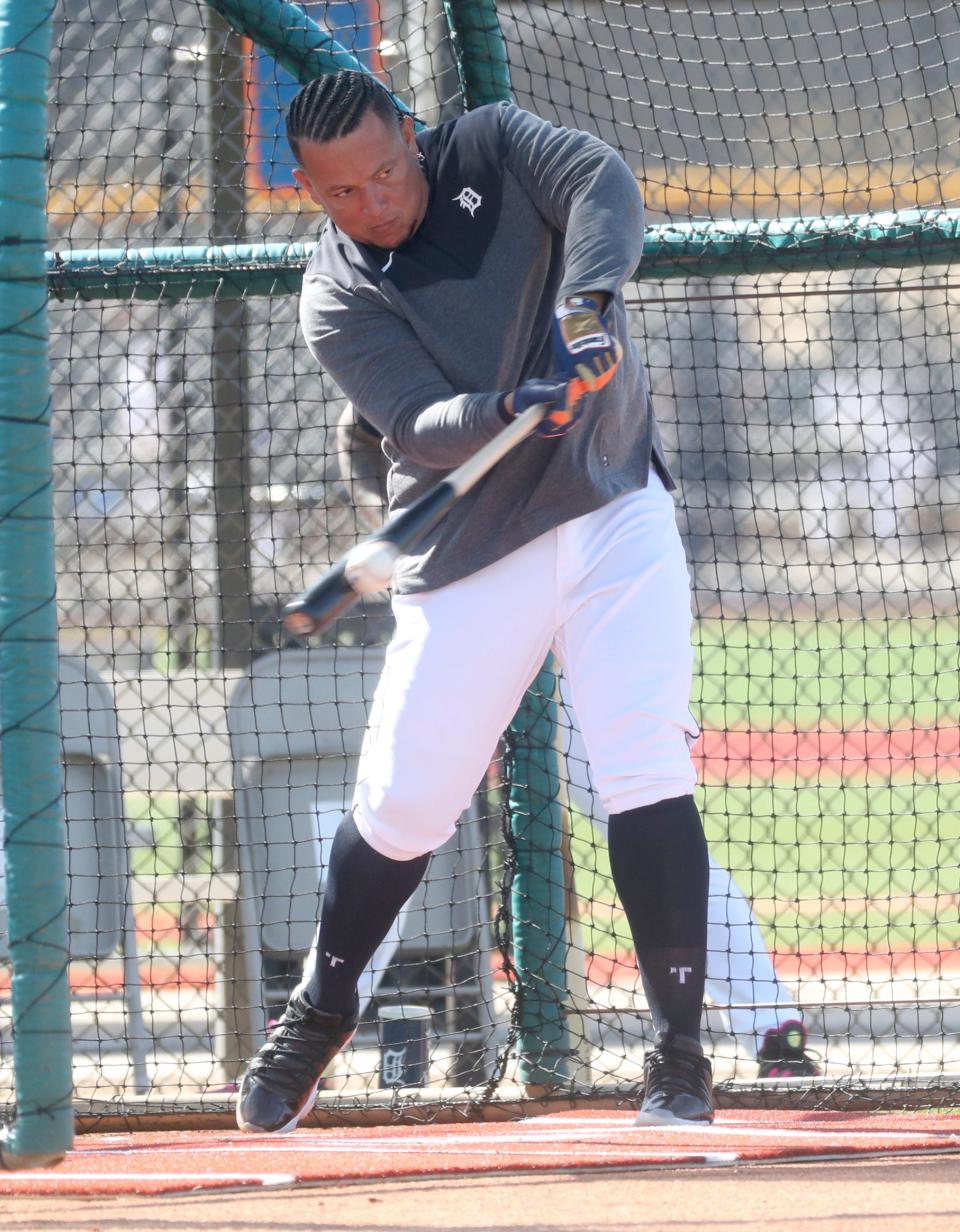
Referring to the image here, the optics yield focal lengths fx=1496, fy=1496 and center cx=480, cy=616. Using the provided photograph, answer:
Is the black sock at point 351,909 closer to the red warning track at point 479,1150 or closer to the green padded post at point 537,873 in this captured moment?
the red warning track at point 479,1150

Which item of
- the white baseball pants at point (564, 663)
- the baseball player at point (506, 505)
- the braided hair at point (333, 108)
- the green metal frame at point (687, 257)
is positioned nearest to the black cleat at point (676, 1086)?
the baseball player at point (506, 505)

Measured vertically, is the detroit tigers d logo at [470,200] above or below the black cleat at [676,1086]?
above

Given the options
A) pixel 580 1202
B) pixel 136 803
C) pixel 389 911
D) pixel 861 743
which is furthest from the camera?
pixel 861 743

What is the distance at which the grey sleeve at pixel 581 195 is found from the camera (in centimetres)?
239

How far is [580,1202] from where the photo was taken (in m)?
2.27

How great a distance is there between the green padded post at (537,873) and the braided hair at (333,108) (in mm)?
1032

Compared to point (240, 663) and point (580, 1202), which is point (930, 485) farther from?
point (580, 1202)

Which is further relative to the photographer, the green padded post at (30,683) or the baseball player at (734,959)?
the baseball player at (734,959)

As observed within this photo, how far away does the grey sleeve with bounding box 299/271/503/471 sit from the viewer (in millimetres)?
2447

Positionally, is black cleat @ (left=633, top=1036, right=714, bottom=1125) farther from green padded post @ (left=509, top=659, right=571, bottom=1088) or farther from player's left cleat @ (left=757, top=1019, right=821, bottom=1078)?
player's left cleat @ (left=757, top=1019, right=821, bottom=1078)

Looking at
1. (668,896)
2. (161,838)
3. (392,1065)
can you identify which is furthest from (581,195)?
(161,838)

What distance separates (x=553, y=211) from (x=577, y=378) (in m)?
0.43

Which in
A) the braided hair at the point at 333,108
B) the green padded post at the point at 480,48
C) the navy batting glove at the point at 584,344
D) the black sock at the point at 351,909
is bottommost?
the black sock at the point at 351,909

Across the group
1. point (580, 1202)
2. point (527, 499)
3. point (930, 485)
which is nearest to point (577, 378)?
point (527, 499)
